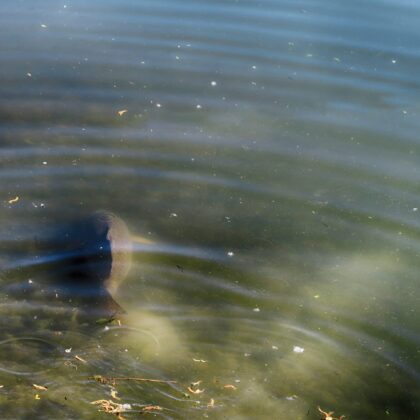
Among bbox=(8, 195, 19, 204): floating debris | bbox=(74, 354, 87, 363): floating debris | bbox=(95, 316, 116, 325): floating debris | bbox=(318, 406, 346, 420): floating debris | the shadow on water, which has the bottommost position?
bbox=(318, 406, 346, 420): floating debris

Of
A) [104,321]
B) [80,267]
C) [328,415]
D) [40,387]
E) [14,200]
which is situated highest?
[14,200]

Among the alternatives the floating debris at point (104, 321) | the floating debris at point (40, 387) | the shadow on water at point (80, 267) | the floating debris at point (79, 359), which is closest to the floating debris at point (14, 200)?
the shadow on water at point (80, 267)

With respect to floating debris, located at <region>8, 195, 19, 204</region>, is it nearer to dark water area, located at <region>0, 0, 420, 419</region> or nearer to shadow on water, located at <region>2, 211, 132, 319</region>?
dark water area, located at <region>0, 0, 420, 419</region>

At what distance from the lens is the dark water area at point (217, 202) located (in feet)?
16.6

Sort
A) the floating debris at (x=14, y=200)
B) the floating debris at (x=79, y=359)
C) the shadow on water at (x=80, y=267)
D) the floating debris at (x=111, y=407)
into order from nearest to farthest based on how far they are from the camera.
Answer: the floating debris at (x=111, y=407), the floating debris at (x=79, y=359), the shadow on water at (x=80, y=267), the floating debris at (x=14, y=200)

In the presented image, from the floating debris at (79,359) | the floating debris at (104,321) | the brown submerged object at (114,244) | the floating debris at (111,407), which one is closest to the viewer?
the floating debris at (111,407)

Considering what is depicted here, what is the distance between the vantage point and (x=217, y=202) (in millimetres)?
6863

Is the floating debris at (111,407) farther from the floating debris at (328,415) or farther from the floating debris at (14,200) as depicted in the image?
the floating debris at (14,200)

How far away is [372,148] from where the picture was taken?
25.8 feet

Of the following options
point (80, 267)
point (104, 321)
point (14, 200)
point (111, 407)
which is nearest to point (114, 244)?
point (80, 267)

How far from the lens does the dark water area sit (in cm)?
505

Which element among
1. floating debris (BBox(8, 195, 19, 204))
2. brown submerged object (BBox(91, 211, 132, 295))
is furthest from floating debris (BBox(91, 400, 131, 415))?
floating debris (BBox(8, 195, 19, 204))

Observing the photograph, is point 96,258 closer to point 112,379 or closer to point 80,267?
point 80,267

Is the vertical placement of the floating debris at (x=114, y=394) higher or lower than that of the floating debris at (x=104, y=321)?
lower
